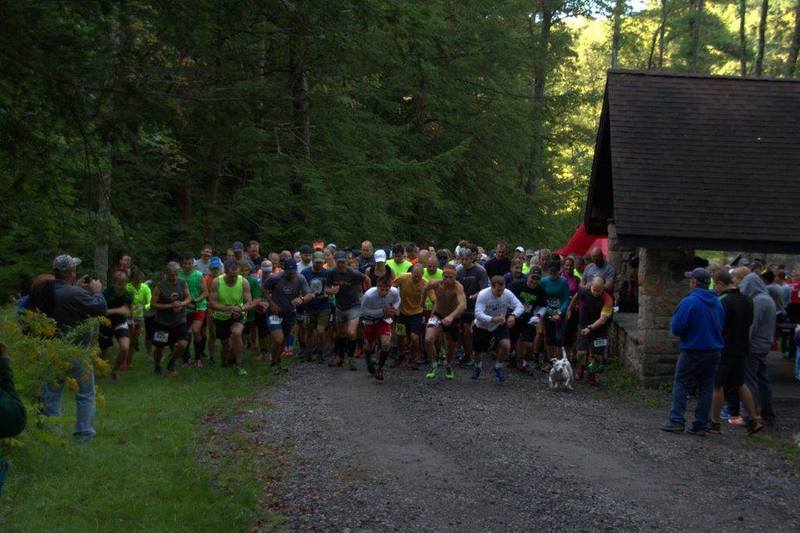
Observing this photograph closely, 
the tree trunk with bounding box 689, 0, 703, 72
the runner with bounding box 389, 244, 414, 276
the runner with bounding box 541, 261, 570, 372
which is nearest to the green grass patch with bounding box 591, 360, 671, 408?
the runner with bounding box 541, 261, 570, 372

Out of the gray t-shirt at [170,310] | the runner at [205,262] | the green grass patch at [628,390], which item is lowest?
the green grass patch at [628,390]

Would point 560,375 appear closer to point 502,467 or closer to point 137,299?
point 502,467

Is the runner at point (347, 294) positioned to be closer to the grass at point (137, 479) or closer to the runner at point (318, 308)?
the runner at point (318, 308)

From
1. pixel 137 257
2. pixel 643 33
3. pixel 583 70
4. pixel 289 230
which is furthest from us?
pixel 583 70

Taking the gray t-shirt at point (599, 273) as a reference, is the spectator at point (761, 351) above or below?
below

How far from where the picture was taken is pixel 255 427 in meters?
11.6

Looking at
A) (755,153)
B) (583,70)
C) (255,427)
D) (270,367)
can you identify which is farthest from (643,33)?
(255,427)

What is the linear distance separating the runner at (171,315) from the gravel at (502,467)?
2334 mm

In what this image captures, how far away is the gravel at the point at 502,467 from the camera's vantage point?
26.2 feet

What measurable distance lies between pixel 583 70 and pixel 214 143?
55.0 metres

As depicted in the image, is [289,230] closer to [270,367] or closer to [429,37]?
[270,367]

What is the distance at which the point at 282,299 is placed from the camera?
1633 cm

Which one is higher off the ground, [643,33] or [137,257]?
[643,33]

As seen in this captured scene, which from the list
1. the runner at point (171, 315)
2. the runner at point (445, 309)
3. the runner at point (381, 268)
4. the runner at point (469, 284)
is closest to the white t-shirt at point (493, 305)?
the runner at point (445, 309)
